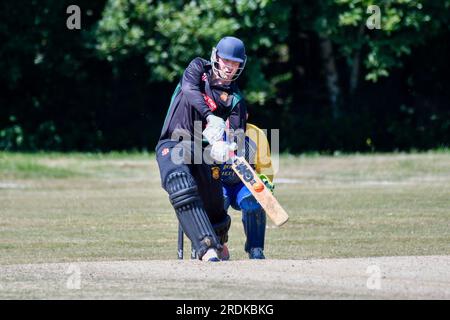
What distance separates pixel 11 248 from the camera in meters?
14.2

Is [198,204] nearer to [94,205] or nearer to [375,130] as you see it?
[94,205]

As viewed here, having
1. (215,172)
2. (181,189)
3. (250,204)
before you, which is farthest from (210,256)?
(250,204)

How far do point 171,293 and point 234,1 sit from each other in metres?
18.7

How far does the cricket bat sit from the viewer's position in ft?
37.2

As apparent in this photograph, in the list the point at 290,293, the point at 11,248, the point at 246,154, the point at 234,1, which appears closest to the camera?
the point at 290,293

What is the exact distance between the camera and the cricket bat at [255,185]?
11.4m

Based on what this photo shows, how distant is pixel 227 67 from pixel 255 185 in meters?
1.11

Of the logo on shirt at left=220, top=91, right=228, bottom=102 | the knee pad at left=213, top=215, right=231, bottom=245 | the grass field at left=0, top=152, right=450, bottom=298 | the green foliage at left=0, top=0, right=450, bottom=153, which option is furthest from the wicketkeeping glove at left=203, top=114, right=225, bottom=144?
the green foliage at left=0, top=0, right=450, bottom=153

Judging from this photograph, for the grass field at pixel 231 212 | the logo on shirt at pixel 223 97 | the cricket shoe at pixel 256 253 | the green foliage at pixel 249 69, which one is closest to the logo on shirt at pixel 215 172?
the logo on shirt at pixel 223 97

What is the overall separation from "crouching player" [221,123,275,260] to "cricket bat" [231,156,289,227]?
1.52 feet

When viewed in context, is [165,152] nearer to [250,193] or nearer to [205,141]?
[205,141]

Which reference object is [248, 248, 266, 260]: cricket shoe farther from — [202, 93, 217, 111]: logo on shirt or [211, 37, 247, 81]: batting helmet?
[211, 37, 247, 81]: batting helmet

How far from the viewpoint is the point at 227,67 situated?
38.1ft

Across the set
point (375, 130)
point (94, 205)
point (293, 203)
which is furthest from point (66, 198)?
point (375, 130)
